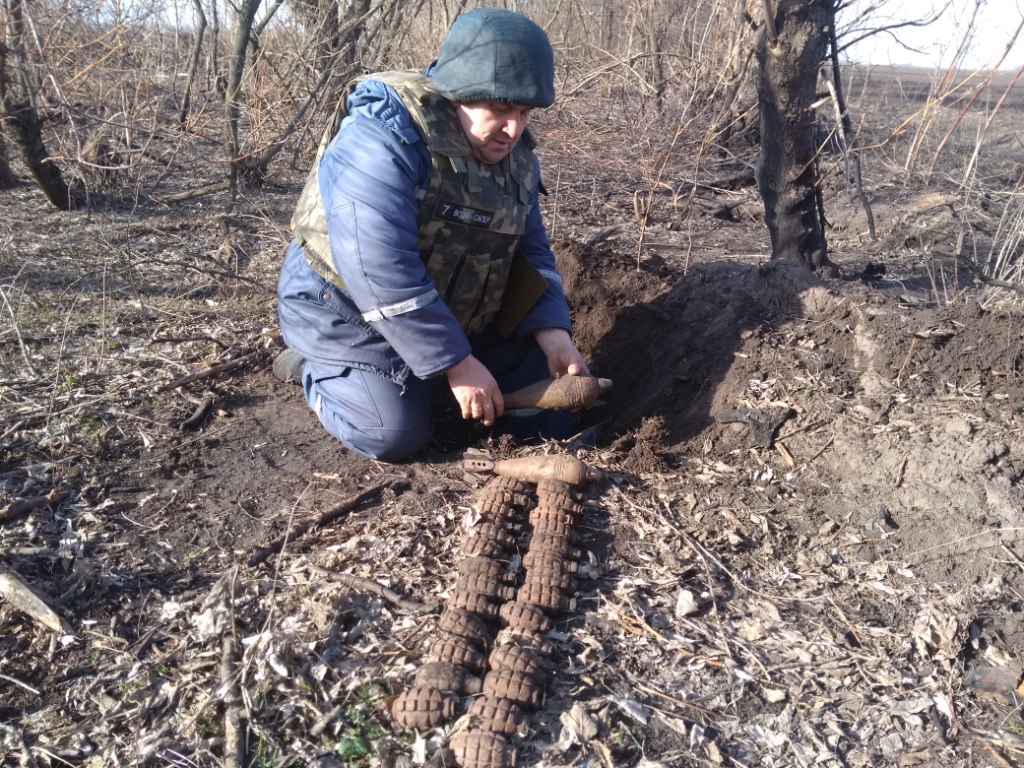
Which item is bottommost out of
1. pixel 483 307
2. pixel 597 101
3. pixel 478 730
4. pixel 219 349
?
pixel 478 730

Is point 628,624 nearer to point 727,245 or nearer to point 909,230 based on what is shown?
point 727,245

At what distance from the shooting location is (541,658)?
7.40ft

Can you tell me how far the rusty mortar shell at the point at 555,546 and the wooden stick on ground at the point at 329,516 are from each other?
616mm

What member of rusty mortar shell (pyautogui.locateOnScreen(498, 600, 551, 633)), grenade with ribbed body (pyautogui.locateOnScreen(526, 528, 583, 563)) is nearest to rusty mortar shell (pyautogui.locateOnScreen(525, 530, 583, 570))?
grenade with ribbed body (pyautogui.locateOnScreen(526, 528, 583, 563))

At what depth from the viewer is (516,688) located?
6.94ft

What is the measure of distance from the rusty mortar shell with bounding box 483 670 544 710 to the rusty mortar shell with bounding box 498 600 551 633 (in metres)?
0.20

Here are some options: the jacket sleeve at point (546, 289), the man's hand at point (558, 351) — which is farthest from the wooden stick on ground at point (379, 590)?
the jacket sleeve at point (546, 289)

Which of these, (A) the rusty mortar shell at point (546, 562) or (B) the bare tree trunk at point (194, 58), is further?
(B) the bare tree trunk at point (194, 58)

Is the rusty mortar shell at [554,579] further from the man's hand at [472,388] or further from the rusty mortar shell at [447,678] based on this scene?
the man's hand at [472,388]

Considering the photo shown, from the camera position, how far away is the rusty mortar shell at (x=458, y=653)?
2205 mm

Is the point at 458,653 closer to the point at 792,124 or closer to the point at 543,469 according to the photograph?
the point at 543,469

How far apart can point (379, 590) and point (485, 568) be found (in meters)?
0.32

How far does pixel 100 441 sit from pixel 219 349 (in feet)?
3.02

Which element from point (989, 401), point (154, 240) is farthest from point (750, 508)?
point (154, 240)
